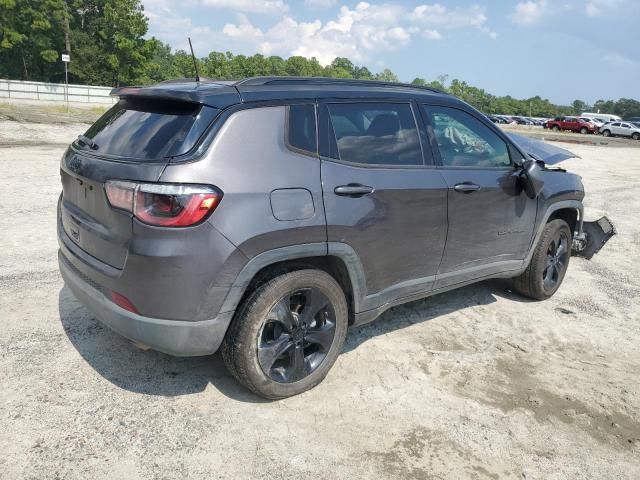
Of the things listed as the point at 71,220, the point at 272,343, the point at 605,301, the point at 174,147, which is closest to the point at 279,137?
the point at 174,147

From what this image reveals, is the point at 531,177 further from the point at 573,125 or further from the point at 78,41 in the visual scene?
the point at 78,41

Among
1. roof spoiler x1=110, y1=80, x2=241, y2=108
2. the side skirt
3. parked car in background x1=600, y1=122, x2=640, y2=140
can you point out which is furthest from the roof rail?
parked car in background x1=600, y1=122, x2=640, y2=140

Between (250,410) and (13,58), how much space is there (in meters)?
63.4

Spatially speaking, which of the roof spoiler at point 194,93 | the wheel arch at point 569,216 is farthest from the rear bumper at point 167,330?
the wheel arch at point 569,216

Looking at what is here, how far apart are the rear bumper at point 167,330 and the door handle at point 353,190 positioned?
932mm

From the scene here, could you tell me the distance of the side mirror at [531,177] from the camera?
167 inches

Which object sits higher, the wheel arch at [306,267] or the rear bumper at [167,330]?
the wheel arch at [306,267]

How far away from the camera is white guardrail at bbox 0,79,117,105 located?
37031 mm

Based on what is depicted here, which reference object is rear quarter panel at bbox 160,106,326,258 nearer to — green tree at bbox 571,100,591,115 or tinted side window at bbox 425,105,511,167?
tinted side window at bbox 425,105,511,167

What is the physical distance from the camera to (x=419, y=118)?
12.3 feet

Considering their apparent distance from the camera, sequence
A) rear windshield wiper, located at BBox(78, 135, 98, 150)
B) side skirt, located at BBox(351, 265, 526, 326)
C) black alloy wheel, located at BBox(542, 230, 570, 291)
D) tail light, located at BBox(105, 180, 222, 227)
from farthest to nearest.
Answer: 1. black alloy wheel, located at BBox(542, 230, 570, 291)
2. side skirt, located at BBox(351, 265, 526, 326)
3. rear windshield wiper, located at BBox(78, 135, 98, 150)
4. tail light, located at BBox(105, 180, 222, 227)

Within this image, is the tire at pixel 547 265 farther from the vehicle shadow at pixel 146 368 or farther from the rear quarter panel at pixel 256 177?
the vehicle shadow at pixel 146 368

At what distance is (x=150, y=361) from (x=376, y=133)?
2.10 meters

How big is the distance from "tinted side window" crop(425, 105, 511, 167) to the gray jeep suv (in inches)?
0.9
